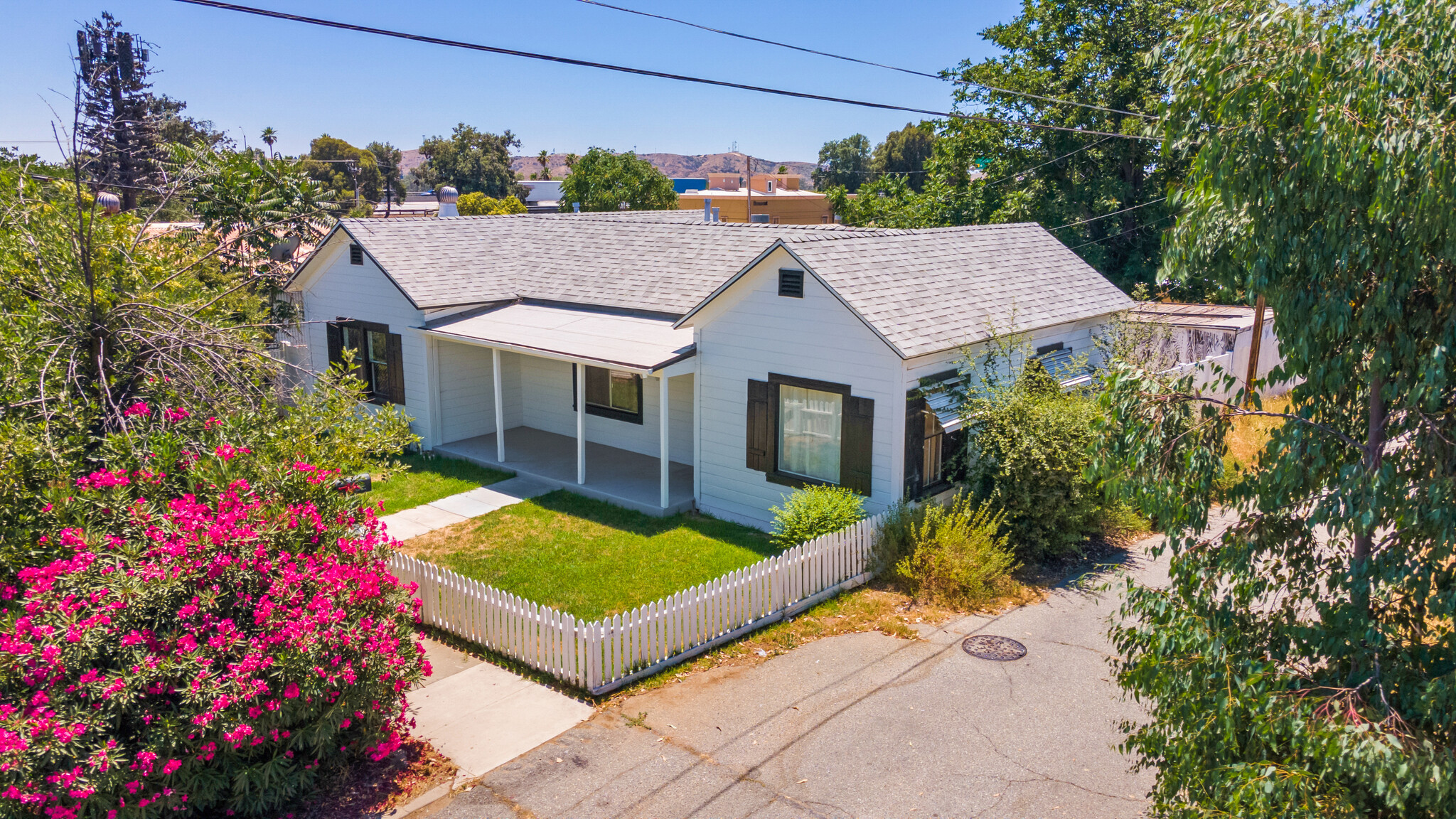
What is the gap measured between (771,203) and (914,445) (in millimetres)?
66356

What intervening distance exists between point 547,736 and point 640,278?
480 inches

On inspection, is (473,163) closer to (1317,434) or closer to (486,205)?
(486,205)

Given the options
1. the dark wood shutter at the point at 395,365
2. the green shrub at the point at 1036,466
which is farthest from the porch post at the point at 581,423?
the green shrub at the point at 1036,466

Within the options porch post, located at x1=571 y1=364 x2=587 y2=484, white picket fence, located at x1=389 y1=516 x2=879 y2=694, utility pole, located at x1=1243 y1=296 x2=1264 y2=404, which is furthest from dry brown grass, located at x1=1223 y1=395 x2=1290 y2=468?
porch post, located at x1=571 y1=364 x2=587 y2=484

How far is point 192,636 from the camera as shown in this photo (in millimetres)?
6797

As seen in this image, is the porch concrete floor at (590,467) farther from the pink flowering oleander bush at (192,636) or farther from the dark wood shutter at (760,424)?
the pink flowering oleander bush at (192,636)

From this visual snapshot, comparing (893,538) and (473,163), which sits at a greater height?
(473,163)

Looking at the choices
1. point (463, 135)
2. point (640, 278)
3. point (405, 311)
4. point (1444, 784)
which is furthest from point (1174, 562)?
point (463, 135)

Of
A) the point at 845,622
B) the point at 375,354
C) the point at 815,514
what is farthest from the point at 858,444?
the point at 375,354

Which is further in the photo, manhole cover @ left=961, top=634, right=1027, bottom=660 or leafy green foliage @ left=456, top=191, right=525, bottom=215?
leafy green foliage @ left=456, top=191, right=525, bottom=215

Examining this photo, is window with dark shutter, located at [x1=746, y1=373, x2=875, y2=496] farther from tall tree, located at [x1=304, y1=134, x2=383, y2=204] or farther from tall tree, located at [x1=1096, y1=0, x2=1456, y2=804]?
tall tree, located at [x1=304, y1=134, x2=383, y2=204]

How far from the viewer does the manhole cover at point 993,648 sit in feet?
35.2

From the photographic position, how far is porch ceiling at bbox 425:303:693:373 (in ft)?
50.9

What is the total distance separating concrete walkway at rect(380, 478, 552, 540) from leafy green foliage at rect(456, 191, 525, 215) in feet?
148
